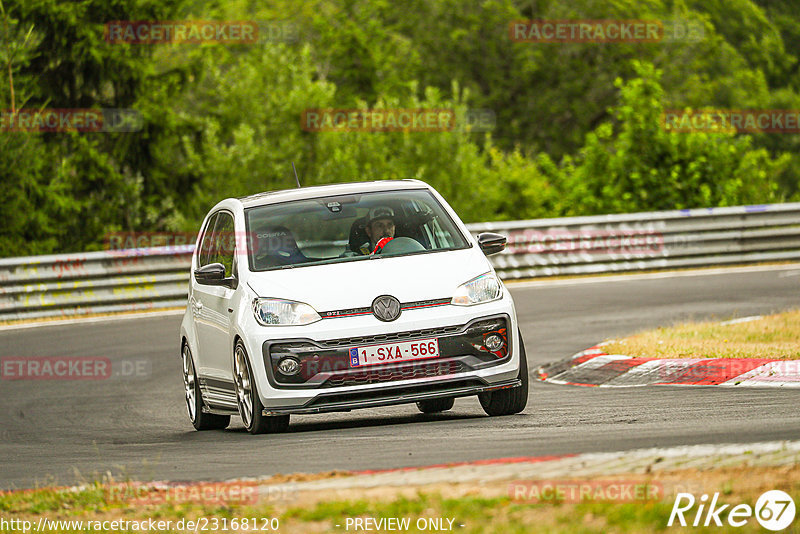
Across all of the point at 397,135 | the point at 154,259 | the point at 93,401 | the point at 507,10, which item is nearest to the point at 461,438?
the point at 93,401

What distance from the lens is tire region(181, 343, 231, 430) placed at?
1046cm

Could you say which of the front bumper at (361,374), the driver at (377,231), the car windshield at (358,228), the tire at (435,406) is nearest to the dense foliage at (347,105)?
the tire at (435,406)

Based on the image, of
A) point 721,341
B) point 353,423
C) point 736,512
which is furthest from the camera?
point 721,341

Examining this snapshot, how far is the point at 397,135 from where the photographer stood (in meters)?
38.5

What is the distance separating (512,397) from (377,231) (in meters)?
1.51

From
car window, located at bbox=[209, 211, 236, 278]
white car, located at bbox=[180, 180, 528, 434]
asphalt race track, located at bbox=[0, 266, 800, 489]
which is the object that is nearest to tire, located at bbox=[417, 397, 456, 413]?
asphalt race track, located at bbox=[0, 266, 800, 489]

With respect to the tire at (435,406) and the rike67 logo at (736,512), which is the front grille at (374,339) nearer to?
the tire at (435,406)

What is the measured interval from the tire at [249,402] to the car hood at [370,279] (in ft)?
1.60

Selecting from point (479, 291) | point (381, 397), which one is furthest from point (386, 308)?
point (479, 291)

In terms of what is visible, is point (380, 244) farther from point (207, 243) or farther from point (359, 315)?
point (207, 243)

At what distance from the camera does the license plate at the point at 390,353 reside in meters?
8.59

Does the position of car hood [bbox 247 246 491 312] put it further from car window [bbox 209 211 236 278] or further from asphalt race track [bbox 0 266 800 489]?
asphalt race track [bbox 0 266 800 489]

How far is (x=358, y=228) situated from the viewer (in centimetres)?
974

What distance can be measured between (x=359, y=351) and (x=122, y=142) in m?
25.4
